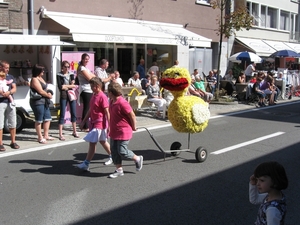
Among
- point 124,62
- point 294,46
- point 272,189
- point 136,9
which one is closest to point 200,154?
point 272,189

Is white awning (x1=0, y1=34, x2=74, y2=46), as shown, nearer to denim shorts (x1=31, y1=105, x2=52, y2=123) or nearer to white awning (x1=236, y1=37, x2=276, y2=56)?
denim shorts (x1=31, y1=105, x2=52, y2=123)

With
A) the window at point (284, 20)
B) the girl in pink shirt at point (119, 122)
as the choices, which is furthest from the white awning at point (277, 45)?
the girl in pink shirt at point (119, 122)

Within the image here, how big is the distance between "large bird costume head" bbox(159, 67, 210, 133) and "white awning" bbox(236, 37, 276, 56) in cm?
2063

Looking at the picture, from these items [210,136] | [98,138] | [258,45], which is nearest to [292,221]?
[98,138]

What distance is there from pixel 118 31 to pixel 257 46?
15327 mm

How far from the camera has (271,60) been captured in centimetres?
3048

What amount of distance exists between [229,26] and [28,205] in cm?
1309

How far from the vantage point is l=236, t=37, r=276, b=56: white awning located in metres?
26.6

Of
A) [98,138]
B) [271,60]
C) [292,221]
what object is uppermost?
[271,60]

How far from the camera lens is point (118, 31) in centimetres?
1478

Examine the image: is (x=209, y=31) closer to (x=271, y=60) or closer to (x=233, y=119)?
(x=271, y=60)

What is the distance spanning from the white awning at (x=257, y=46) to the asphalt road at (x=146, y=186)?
60.8ft

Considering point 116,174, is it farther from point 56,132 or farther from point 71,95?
point 56,132

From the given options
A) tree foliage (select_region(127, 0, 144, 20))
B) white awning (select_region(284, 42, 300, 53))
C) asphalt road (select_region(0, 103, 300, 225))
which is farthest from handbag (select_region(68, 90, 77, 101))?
white awning (select_region(284, 42, 300, 53))
